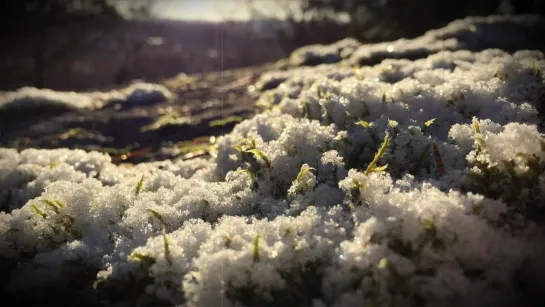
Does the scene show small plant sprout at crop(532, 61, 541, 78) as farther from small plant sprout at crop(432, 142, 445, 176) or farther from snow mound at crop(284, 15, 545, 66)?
snow mound at crop(284, 15, 545, 66)


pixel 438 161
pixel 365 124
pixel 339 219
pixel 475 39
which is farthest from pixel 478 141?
pixel 475 39

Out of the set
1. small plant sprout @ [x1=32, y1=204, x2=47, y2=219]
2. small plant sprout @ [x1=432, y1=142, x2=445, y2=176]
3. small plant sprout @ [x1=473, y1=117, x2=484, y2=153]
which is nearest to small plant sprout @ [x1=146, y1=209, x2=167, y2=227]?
small plant sprout @ [x1=32, y1=204, x2=47, y2=219]

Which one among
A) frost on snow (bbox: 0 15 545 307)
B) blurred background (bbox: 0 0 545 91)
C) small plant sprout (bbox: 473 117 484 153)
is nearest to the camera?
frost on snow (bbox: 0 15 545 307)

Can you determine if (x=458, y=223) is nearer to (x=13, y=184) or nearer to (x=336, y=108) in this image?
(x=336, y=108)

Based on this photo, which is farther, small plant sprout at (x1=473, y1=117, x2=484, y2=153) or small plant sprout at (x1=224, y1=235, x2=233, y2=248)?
small plant sprout at (x1=473, y1=117, x2=484, y2=153)

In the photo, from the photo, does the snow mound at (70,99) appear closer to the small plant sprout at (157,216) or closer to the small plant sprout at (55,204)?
the small plant sprout at (55,204)

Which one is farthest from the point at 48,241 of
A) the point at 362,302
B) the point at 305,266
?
the point at 362,302
